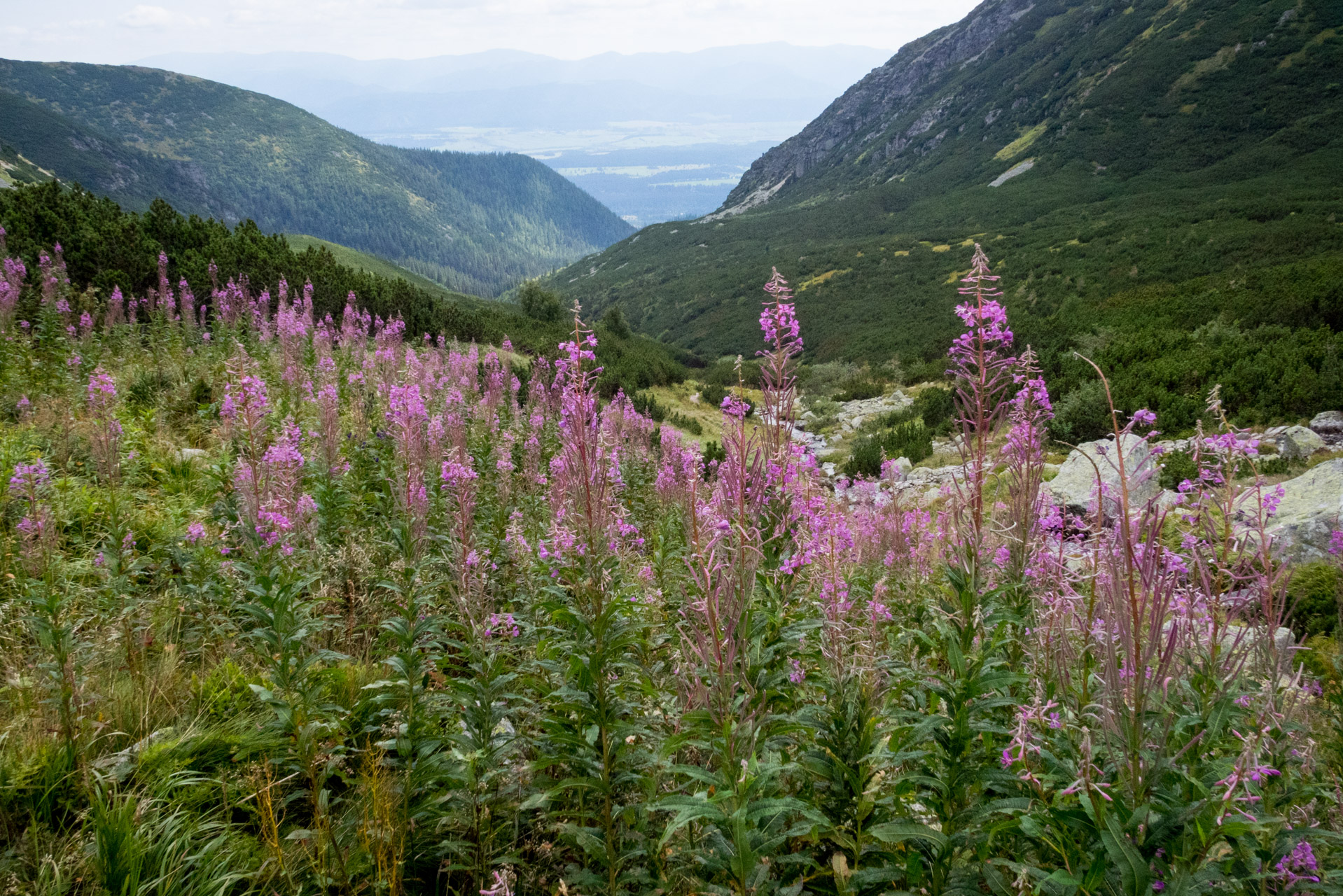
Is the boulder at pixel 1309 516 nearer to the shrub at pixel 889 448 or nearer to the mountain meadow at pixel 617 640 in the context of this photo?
the mountain meadow at pixel 617 640

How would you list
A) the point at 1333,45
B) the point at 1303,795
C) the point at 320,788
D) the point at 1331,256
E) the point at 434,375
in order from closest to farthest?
the point at 1303,795 → the point at 320,788 → the point at 434,375 → the point at 1331,256 → the point at 1333,45

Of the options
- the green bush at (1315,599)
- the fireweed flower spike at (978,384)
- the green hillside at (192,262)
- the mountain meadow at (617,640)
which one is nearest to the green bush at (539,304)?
the green hillside at (192,262)

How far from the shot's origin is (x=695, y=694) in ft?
7.90

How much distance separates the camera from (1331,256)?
24.6 m

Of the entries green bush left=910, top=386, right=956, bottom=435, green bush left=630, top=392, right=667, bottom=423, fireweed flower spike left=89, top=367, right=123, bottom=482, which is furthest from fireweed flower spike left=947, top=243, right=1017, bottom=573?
green bush left=910, top=386, right=956, bottom=435

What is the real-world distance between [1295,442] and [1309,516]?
17.0 ft

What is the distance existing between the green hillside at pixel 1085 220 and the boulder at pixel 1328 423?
0.55 metres

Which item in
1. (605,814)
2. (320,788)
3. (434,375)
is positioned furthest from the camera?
(434,375)

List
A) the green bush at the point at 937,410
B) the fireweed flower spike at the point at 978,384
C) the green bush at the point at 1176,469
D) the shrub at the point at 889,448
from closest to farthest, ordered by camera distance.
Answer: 1. the fireweed flower spike at the point at 978,384
2. the green bush at the point at 1176,469
3. the shrub at the point at 889,448
4. the green bush at the point at 937,410

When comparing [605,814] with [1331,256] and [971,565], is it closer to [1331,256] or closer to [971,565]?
[971,565]

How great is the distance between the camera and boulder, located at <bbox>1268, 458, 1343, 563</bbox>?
6449 millimetres

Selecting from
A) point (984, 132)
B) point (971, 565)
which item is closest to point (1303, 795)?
point (971, 565)

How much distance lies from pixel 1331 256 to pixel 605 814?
116ft

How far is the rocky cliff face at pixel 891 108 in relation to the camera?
402 ft
